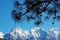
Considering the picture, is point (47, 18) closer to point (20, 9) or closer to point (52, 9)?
point (52, 9)

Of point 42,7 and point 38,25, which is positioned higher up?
point 42,7

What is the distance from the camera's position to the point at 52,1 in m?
6.21

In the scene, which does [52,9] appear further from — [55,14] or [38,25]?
[38,25]

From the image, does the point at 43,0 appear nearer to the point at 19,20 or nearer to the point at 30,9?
the point at 30,9

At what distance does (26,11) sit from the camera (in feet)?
20.3

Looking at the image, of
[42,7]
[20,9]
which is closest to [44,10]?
[42,7]

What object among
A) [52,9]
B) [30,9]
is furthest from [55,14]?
[30,9]

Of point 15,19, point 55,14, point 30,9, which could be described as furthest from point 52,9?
point 15,19

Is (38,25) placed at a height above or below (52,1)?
below

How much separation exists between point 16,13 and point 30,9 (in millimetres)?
355

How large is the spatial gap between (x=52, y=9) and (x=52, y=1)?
24 cm

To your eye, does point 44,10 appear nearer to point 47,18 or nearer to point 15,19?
point 47,18

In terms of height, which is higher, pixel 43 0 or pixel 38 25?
pixel 43 0

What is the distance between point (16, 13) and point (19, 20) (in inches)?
7.8
